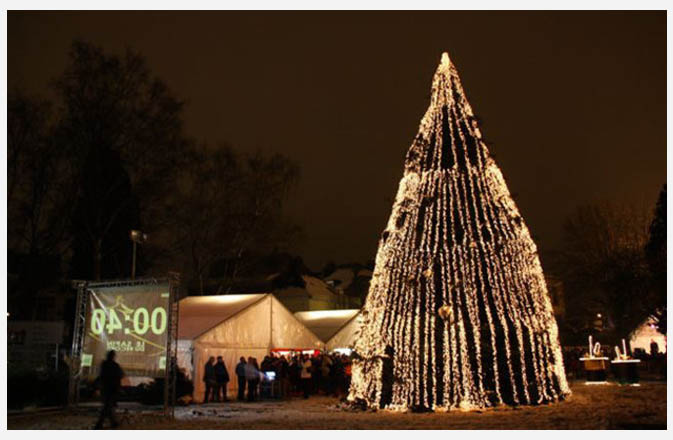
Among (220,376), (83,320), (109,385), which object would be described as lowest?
(220,376)

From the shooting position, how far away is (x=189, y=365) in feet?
46.2

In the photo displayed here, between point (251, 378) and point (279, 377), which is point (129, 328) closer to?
point (251, 378)

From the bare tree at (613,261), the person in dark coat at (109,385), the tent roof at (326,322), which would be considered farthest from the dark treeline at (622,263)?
the person in dark coat at (109,385)

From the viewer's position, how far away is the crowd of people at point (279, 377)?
13.8m

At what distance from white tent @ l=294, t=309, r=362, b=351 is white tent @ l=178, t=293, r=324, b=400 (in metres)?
1.07

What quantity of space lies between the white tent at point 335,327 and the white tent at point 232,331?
107cm

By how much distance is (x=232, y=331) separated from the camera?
50.1 ft

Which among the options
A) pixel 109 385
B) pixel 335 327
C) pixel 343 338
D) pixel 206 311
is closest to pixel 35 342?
pixel 206 311

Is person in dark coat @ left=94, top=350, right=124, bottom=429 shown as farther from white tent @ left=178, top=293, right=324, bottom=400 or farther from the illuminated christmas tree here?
white tent @ left=178, top=293, right=324, bottom=400

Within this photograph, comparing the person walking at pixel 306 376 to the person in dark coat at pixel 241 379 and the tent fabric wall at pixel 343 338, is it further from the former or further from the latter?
the tent fabric wall at pixel 343 338

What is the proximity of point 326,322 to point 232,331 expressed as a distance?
559 centimetres

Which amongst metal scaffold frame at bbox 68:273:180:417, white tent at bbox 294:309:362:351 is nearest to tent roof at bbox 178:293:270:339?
metal scaffold frame at bbox 68:273:180:417

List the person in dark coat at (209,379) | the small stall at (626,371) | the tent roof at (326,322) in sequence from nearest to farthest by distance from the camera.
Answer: the person in dark coat at (209,379) < the small stall at (626,371) < the tent roof at (326,322)

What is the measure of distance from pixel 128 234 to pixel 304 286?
19.8 m
